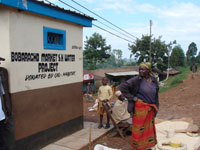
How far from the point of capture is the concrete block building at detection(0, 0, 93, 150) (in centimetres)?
361

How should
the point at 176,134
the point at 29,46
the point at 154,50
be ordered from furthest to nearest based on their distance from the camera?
the point at 154,50, the point at 176,134, the point at 29,46

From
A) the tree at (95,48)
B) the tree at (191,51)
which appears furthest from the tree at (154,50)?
the tree at (191,51)

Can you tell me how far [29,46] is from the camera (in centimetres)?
396

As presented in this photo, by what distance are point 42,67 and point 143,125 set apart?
7.60 ft

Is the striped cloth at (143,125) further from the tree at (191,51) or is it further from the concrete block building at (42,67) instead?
the tree at (191,51)

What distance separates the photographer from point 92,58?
35125 millimetres

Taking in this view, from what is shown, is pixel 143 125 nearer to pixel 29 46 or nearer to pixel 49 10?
pixel 29 46

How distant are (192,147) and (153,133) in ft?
3.65

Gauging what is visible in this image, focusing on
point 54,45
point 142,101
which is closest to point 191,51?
point 54,45

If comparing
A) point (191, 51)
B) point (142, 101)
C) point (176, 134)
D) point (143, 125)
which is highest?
point (191, 51)

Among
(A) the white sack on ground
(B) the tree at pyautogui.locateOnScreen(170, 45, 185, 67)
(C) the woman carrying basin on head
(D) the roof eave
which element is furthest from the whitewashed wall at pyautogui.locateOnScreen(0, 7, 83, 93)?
(B) the tree at pyautogui.locateOnScreen(170, 45, 185, 67)

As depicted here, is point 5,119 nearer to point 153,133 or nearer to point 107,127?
point 153,133

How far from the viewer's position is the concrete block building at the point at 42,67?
3.61m

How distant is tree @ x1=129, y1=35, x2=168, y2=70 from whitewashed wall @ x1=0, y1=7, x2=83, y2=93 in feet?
88.4
